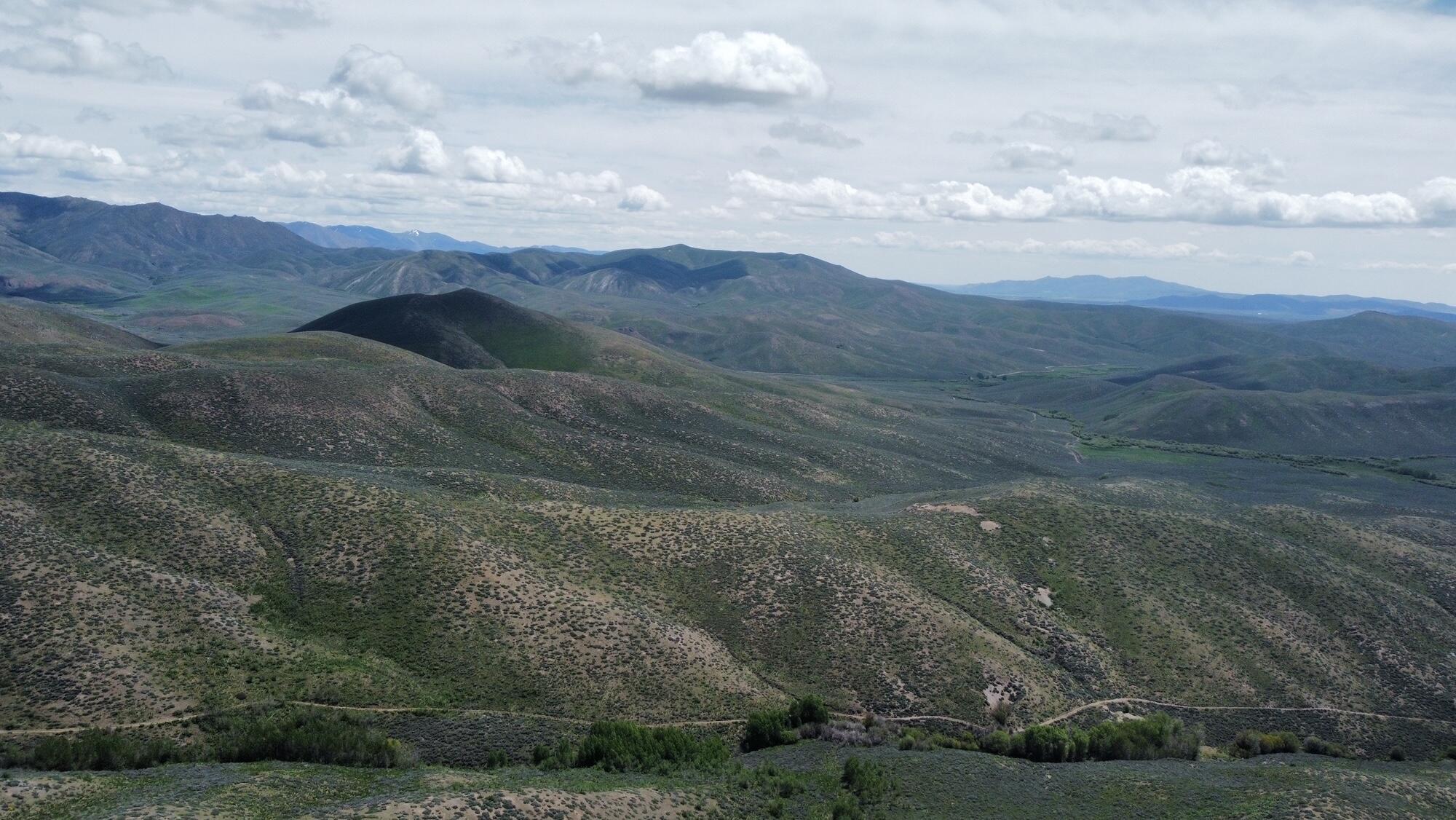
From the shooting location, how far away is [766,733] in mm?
45375

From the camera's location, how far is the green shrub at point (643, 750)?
40094mm

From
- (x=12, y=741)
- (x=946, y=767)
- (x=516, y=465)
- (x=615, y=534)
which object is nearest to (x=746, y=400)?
(x=516, y=465)

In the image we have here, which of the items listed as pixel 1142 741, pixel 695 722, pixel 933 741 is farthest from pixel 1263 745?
pixel 695 722

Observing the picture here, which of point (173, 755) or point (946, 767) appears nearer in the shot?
point (173, 755)

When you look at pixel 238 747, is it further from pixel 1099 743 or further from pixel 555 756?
pixel 1099 743

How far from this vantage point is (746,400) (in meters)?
149

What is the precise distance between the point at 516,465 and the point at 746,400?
59468mm

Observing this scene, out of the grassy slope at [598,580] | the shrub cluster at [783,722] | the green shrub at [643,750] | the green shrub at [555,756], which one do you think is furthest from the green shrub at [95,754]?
the shrub cluster at [783,722]

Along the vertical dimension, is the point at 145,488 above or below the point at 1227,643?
above

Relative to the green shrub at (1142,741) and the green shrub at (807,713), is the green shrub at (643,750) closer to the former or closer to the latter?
the green shrub at (807,713)

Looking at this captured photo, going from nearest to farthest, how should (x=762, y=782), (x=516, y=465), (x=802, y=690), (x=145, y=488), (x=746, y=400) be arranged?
(x=762, y=782), (x=802, y=690), (x=145, y=488), (x=516, y=465), (x=746, y=400)

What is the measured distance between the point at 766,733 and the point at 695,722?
4.03 meters

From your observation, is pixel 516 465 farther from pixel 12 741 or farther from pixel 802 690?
pixel 12 741

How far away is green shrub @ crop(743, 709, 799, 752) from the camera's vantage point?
4522 cm
